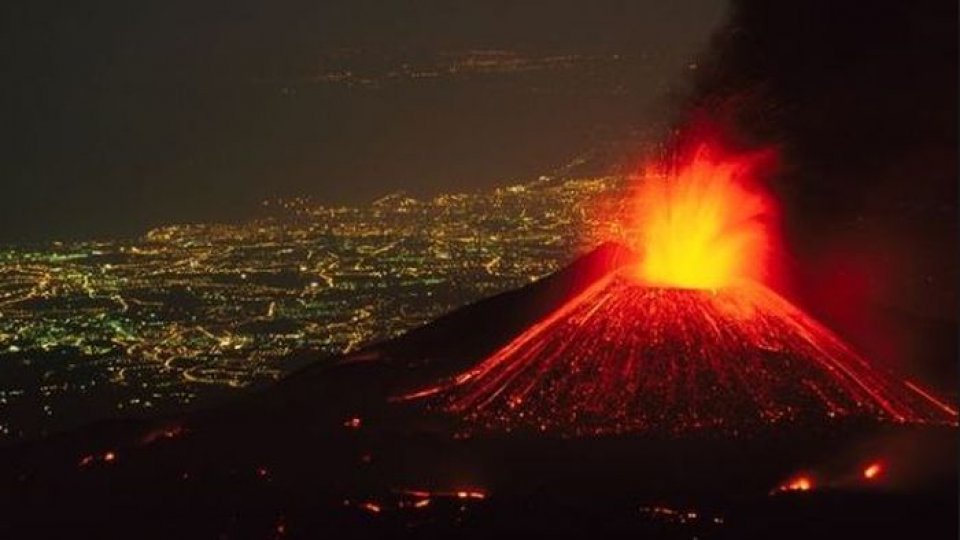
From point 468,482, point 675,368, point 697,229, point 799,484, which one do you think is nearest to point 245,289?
point 697,229

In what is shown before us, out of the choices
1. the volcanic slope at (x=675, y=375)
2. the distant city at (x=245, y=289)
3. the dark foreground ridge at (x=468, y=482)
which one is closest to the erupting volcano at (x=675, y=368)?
the volcanic slope at (x=675, y=375)

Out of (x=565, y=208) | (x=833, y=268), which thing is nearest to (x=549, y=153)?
(x=565, y=208)

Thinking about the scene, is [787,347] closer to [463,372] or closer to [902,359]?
[902,359]

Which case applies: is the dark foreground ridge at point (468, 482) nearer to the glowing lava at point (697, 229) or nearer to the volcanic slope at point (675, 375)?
the volcanic slope at point (675, 375)

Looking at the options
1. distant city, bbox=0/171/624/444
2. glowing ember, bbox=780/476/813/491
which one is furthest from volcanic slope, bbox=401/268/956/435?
distant city, bbox=0/171/624/444

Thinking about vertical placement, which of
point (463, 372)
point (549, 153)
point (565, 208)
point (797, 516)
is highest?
point (549, 153)

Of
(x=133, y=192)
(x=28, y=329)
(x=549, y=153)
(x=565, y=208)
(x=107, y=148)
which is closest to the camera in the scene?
(x=28, y=329)
